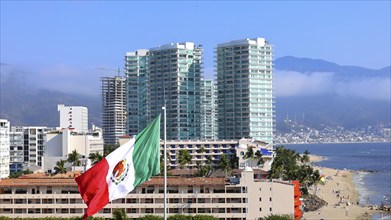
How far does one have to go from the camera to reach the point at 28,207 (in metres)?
93.5

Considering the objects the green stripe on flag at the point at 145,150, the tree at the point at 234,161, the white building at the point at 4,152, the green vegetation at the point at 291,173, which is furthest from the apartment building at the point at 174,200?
the white building at the point at 4,152

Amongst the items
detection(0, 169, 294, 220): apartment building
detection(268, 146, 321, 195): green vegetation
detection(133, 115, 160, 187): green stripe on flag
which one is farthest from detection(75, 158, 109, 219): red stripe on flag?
detection(268, 146, 321, 195): green vegetation

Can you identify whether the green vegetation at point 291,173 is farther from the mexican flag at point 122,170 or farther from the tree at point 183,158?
the mexican flag at point 122,170

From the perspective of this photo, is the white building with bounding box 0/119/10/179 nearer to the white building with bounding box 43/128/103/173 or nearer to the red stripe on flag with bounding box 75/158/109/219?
the white building with bounding box 43/128/103/173

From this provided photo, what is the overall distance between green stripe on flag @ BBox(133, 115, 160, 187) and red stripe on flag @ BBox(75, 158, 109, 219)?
1.51 meters

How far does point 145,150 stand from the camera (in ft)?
103

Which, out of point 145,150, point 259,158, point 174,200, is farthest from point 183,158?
point 145,150

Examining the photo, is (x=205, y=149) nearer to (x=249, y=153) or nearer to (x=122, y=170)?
(x=249, y=153)

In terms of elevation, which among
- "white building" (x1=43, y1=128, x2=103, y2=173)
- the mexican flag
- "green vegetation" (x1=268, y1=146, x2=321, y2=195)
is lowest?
"green vegetation" (x1=268, y1=146, x2=321, y2=195)

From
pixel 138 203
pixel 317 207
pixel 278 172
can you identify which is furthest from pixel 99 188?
pixel 317 207

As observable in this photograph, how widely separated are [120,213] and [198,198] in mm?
14114

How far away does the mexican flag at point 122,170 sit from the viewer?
99.2 ft

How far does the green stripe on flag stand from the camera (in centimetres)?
3123

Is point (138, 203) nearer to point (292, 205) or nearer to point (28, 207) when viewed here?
point (28, 207)
